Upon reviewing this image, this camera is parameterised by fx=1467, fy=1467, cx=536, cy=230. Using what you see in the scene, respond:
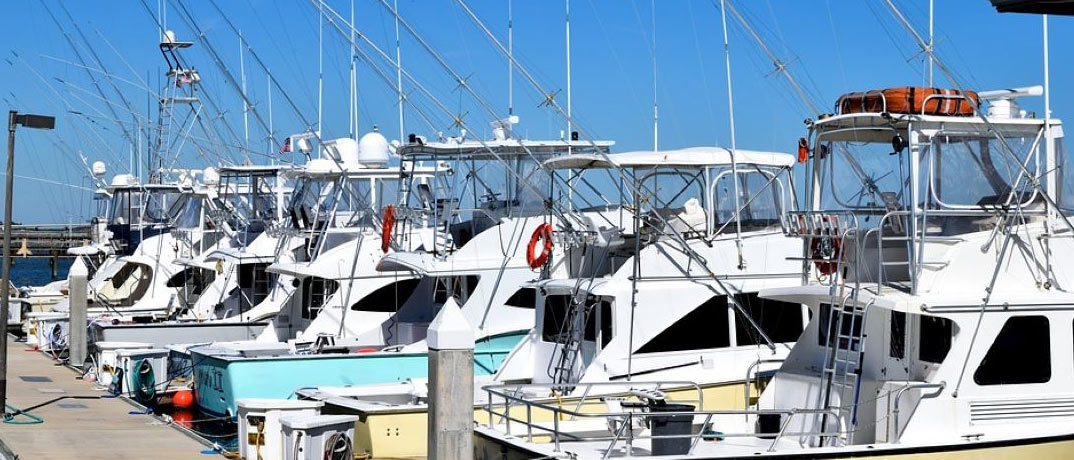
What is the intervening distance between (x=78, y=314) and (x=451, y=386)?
19524 mm

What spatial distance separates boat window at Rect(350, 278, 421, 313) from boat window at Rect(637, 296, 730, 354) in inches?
336

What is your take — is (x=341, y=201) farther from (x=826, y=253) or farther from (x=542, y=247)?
(x=826, y=253)

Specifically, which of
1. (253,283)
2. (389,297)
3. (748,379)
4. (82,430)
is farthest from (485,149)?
(748,379)

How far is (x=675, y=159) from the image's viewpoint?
66.2 ft

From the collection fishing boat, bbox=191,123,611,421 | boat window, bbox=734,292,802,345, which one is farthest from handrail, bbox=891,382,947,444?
fishing boat, bbox=191,123,611,421

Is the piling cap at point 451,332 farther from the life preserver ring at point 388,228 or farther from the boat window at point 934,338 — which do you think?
the life preserver ring at point 388,228

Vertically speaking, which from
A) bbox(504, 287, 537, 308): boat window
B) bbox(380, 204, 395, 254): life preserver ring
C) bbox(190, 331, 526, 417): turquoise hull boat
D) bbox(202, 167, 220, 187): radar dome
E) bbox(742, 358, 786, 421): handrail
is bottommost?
bbox(190, 331, 526, 417): turquoise hull boat

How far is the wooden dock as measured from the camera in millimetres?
17734

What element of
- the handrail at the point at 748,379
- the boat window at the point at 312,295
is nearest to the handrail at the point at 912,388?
the handrail at the point at 748,379

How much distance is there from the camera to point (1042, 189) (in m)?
14.2

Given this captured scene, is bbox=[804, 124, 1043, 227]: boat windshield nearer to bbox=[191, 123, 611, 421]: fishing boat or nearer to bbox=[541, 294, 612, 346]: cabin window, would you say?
bbox=[541, 294, 612, 346]: cabin window

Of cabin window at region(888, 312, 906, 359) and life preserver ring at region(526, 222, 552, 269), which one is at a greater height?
life preserver ring at region(526, 222, 552, 269)

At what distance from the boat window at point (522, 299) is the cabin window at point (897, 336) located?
1082cm

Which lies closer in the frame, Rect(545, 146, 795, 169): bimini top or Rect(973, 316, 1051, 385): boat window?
Rect(973, 316, 1051, 385): boat window
